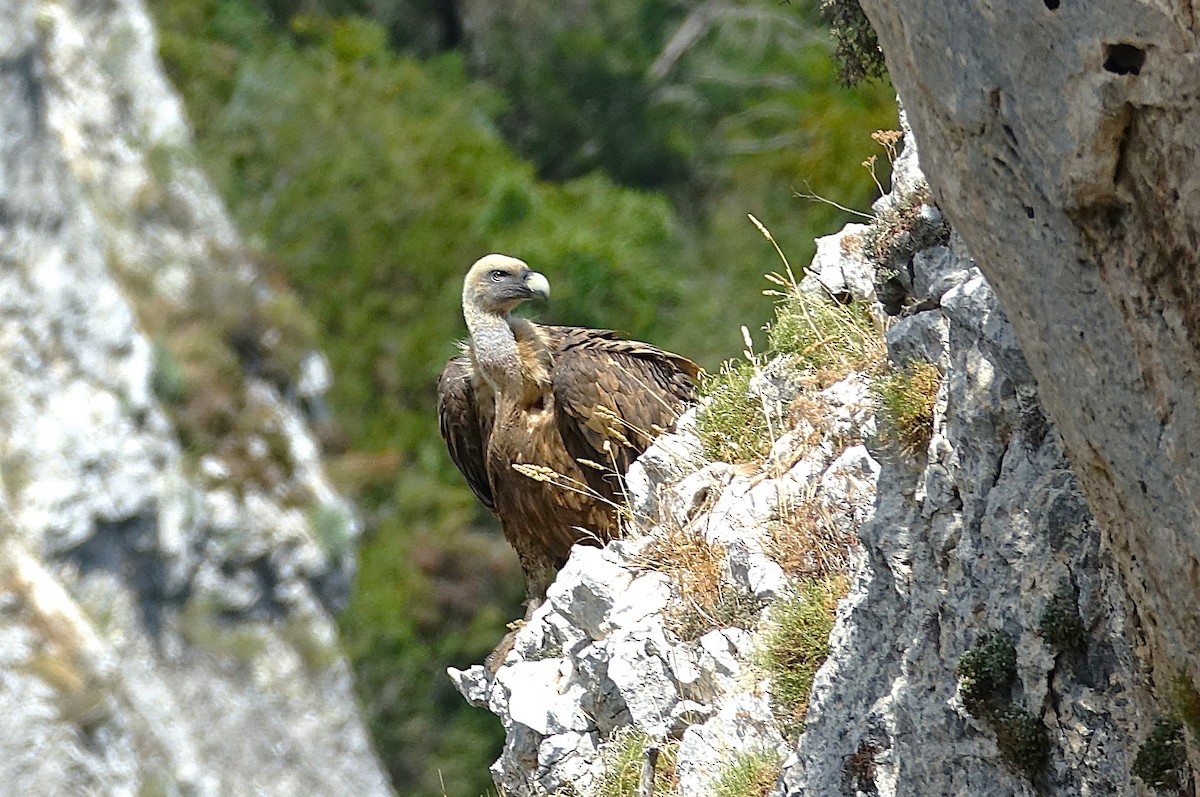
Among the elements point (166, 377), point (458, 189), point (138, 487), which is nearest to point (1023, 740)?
point (138, 487)

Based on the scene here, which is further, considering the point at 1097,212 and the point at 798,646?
the point at 798,646

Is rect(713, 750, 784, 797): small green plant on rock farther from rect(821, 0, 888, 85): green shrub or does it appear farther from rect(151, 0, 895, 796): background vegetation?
rect(151, 0, 895, 796): background vegetation

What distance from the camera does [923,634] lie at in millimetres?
5832

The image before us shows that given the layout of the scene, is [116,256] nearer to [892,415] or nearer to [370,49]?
[370,49]

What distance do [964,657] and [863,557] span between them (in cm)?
102

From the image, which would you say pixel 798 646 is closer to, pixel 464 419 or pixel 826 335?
pixel 826 335

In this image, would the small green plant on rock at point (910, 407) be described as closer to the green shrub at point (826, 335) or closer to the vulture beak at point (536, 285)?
the green shrub at point (826, 335)

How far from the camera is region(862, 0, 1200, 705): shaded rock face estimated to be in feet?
13.3

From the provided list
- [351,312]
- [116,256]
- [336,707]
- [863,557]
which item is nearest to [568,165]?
[351,312]

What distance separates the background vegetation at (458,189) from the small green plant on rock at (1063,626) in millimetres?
18686

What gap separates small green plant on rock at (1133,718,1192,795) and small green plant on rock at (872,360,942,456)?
155 cm

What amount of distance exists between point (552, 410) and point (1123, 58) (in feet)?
16.5

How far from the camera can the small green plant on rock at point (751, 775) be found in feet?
21.6

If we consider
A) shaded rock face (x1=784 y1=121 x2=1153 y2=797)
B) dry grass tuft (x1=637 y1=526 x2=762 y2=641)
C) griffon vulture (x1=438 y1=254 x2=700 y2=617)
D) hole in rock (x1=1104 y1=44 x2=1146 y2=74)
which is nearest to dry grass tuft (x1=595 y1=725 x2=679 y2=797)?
dry grass tuft (x1=637 y1=526 x2=762 y2=641)
